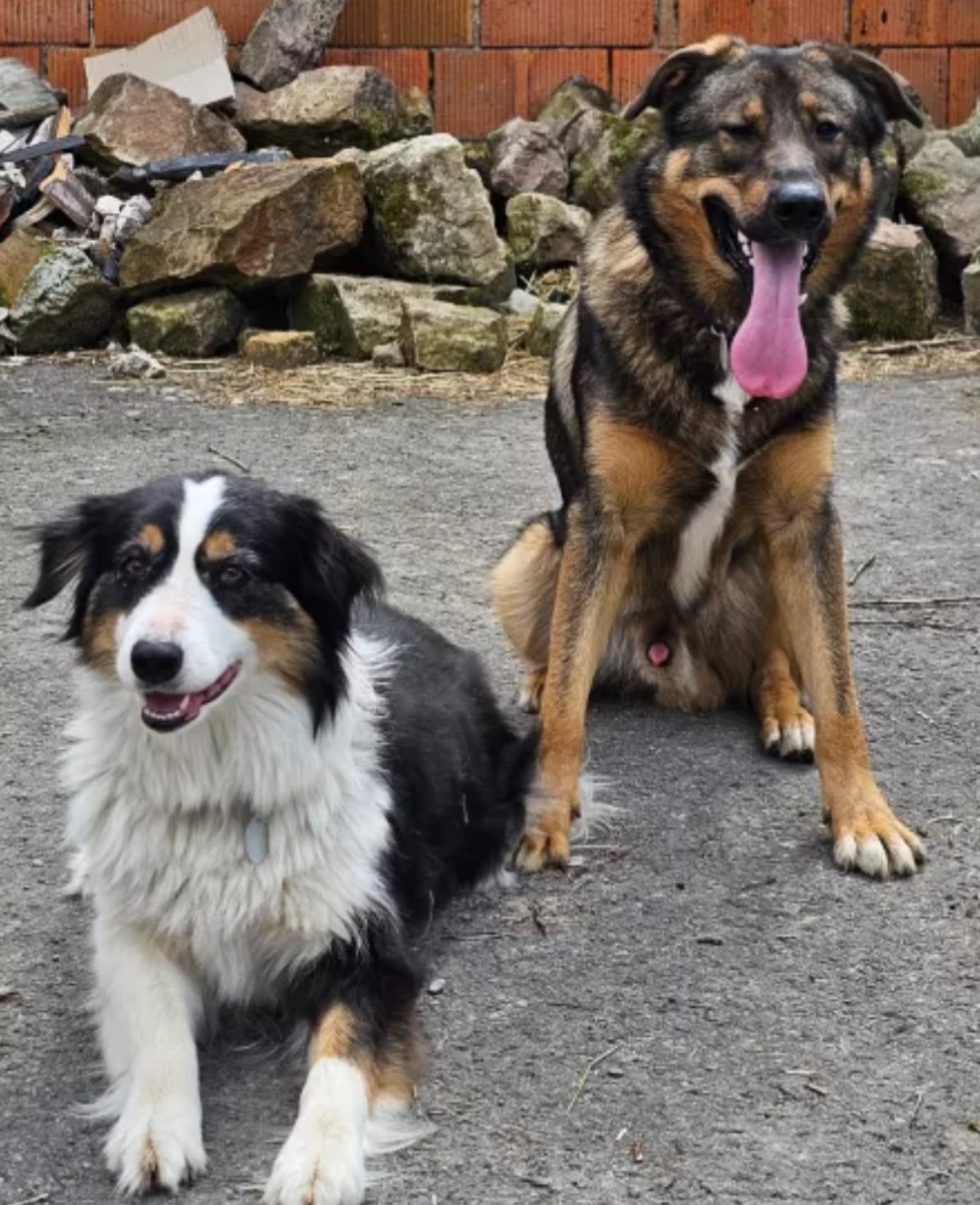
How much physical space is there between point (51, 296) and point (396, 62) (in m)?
2.38

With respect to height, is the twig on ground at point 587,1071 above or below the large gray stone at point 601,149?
below

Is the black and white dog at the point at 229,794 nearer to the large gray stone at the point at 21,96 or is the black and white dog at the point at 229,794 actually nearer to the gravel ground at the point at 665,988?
the gravel ground at the point at 665,988

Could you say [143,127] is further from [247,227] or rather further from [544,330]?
[544,330]

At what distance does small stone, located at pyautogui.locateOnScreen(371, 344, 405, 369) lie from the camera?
8500 millimetres

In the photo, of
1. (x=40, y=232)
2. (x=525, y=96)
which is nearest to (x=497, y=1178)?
(x=40, y=232)

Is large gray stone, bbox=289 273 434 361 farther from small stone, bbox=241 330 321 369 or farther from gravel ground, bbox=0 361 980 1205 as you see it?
gravel ground, bbox=0 361 980 1205

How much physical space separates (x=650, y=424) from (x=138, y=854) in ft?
5.37

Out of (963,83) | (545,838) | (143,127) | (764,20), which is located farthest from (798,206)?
(963,83)

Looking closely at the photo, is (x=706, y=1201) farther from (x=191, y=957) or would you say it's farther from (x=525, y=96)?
(x=525, y=96)

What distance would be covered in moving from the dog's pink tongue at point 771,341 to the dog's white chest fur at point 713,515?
0.06 m

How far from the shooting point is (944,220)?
9266 mm

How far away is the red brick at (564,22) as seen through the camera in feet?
31.4

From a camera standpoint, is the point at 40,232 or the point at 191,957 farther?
the point at 40,232

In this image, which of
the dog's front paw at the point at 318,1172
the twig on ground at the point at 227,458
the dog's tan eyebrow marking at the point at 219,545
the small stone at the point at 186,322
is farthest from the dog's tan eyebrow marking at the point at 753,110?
the small stone at the point at 186,322
